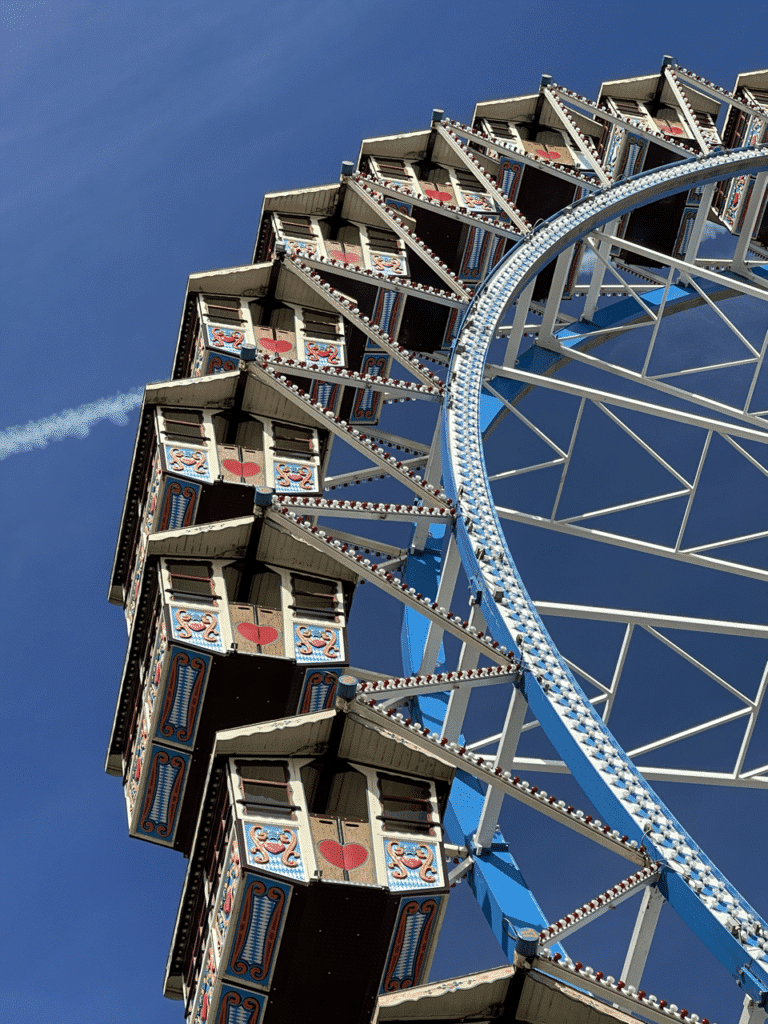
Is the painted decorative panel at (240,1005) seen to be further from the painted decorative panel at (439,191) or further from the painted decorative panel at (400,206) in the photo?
the painted decorative panel at (439,191)

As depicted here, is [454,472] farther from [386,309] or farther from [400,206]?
[400,206]

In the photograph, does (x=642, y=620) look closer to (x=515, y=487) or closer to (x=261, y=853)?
(x=261, y=853)

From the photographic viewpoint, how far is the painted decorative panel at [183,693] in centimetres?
2798

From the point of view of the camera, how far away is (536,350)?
44375 millimetres

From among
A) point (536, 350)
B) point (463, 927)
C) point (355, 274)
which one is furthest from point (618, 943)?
point (355, 274)

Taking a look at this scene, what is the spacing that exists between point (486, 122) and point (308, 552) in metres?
25.2

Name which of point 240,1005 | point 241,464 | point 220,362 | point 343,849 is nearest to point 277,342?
point 220,362

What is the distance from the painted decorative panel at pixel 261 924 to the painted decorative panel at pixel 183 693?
5295 mm

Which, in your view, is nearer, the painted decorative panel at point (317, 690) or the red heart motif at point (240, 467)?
the painted decorative panel at point (317, 690)

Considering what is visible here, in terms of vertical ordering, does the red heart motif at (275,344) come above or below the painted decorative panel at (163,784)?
above

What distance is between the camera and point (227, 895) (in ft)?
78.6

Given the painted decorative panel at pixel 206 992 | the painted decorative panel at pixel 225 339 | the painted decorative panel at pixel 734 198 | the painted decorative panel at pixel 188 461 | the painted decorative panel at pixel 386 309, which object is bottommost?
the painted decorative panel at pixel 206 992

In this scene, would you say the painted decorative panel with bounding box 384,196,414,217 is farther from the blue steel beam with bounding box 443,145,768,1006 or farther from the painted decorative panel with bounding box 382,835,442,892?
the painted decorative panel with bounding box 382,835,442,892

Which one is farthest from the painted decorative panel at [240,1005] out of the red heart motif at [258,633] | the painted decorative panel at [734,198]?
the painted decorative panel at [734,198]
